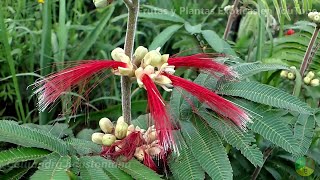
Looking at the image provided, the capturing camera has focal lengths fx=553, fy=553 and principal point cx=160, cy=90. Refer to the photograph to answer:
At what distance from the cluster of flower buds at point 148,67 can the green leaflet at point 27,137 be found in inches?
9.4

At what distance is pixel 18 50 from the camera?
262 centimetres

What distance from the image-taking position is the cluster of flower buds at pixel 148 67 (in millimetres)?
1357

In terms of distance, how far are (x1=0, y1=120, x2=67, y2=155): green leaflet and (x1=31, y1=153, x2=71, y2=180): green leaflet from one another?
1.4 inches

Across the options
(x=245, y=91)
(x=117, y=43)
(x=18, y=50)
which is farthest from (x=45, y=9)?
(x=245, y=91)

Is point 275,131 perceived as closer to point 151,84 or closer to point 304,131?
point 304,131

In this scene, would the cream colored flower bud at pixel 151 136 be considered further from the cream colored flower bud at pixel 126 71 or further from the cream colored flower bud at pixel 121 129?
the cream colored flower bud at pixel 126 71

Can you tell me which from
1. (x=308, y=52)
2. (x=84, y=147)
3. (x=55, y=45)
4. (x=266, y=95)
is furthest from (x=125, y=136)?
(x=55, y=45)

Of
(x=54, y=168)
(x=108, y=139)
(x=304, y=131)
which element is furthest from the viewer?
(x=304, y=131)

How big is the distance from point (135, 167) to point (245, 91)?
15.2 inches

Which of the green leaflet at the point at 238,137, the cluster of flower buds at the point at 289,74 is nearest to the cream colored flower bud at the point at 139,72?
the green leaflet at the point at 238,137

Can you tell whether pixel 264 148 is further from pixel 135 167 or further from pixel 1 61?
pixel 1 61

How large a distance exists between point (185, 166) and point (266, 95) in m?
0.29

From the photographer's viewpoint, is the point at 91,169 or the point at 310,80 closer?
the point at 91,169

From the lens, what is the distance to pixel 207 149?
4.71 ft
